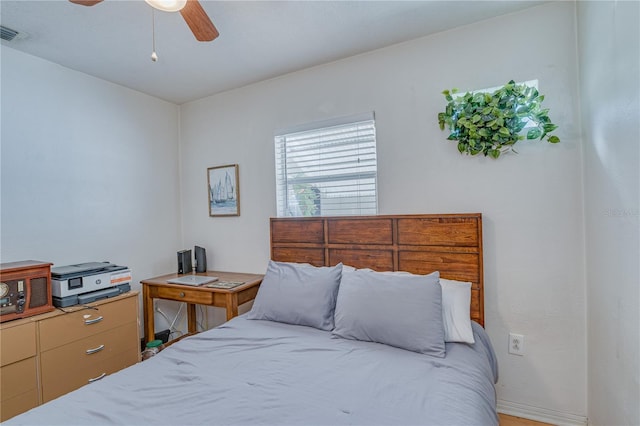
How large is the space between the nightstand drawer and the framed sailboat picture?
827 mm

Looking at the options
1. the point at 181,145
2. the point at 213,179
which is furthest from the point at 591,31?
the point at 181,145

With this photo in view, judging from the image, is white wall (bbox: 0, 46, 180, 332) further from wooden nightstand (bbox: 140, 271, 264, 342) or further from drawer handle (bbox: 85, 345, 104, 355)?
drawer handle (bbox: 85, 345, 104, 355)

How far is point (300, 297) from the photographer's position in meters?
1.94

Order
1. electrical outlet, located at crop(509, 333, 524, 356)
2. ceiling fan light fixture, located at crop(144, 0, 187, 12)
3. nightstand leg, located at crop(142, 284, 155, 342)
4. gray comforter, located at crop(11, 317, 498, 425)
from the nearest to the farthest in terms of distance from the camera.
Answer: gray comforter, located at crop(11, 317, 498, 425)
ceiling fan light fixture, located at crop(144, 0, 187, 12)
electrical outlet, located at crop(509, 333, 524, 356)
nightstand leg, located at crop(142, 284, 155, 342)

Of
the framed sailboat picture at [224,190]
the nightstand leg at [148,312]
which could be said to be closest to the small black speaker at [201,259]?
the framed sailboat picture at [224,190]

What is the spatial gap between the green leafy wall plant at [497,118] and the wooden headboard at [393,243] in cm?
47

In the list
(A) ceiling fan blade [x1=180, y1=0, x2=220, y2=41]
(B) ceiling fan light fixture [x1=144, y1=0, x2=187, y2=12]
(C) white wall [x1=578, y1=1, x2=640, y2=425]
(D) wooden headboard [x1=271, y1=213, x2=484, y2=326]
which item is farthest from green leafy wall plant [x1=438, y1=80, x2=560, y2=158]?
(B) ceiling fan light fixture [x1=144, y1=0, x2=187, y2=12]

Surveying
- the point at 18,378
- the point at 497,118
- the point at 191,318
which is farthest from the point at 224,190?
the point at 497,118

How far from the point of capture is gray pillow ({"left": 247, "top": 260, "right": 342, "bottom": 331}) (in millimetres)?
1878

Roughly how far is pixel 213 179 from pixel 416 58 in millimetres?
2126

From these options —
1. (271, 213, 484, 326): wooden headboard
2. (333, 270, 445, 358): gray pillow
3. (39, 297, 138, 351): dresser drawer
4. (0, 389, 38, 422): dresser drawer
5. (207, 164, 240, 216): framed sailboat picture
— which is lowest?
(0, 389, 38, 422): dresser drawer

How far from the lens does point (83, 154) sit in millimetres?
2506

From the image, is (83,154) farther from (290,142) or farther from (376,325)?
(376,325)

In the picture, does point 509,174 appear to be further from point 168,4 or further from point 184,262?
point 184,262
